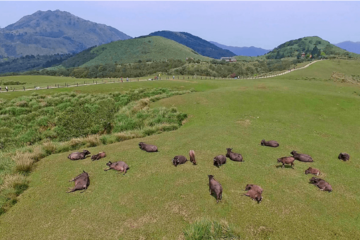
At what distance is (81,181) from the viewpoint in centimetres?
1037

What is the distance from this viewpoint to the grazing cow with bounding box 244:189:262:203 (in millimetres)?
9086

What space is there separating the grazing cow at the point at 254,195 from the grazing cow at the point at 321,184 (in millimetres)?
3590

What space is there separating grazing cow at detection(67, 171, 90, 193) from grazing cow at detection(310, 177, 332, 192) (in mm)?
11870

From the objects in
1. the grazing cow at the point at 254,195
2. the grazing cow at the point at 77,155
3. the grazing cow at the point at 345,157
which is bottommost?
the grazing cow at the point at 345,157

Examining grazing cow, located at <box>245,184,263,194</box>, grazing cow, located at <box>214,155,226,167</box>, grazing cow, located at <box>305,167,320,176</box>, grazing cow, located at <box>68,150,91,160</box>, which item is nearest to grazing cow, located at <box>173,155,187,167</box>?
grazing cow, located at <box>214,155,226,167</box>

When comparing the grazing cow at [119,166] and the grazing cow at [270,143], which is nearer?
the grazing cow at [119,166]

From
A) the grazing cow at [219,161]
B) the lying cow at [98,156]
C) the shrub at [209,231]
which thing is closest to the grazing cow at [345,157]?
the grazing cow at [219,161]

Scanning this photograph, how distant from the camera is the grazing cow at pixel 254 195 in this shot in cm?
909

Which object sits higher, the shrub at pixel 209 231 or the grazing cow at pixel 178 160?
the grazing cow at pixel 178 160

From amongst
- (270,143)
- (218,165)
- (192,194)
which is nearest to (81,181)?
(192,194)

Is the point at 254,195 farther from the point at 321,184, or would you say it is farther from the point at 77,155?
the point at 77,155

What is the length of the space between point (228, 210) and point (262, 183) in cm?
304

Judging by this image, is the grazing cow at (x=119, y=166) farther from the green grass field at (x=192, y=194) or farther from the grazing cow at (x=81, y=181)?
the grazing cow at (x=81, y=181)

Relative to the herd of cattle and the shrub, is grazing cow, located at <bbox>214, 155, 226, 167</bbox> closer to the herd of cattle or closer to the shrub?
the herd of cattle
